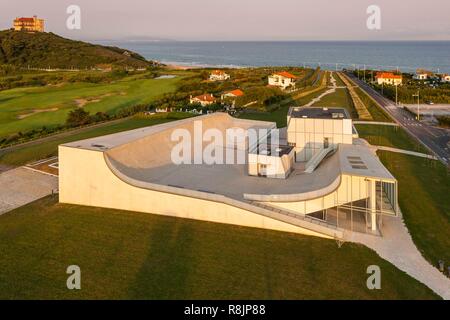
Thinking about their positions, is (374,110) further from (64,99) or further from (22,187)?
(64,99)

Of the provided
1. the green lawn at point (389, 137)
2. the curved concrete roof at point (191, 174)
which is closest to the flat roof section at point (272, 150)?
the curved concrete roof at point (191, 174)

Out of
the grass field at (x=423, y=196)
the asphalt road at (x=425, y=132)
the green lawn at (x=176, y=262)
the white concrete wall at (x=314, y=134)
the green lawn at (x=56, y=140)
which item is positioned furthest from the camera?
the asphalt road at (x=425, y=132)

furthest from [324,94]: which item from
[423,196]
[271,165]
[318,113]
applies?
[271,165]

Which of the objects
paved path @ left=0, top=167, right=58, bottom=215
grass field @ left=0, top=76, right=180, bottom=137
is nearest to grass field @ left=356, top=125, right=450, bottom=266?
paved path @ left=0, top=167, right=58, bottom=215

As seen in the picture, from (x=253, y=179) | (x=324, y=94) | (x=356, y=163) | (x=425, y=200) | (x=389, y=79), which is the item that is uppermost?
Result: (x=389, y=79)

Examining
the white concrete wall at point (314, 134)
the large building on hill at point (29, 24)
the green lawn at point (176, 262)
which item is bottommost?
the green lawn at point (176, 262)

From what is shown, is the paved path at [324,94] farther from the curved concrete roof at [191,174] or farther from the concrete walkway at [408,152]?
the curved concrete roof at [191,174]
